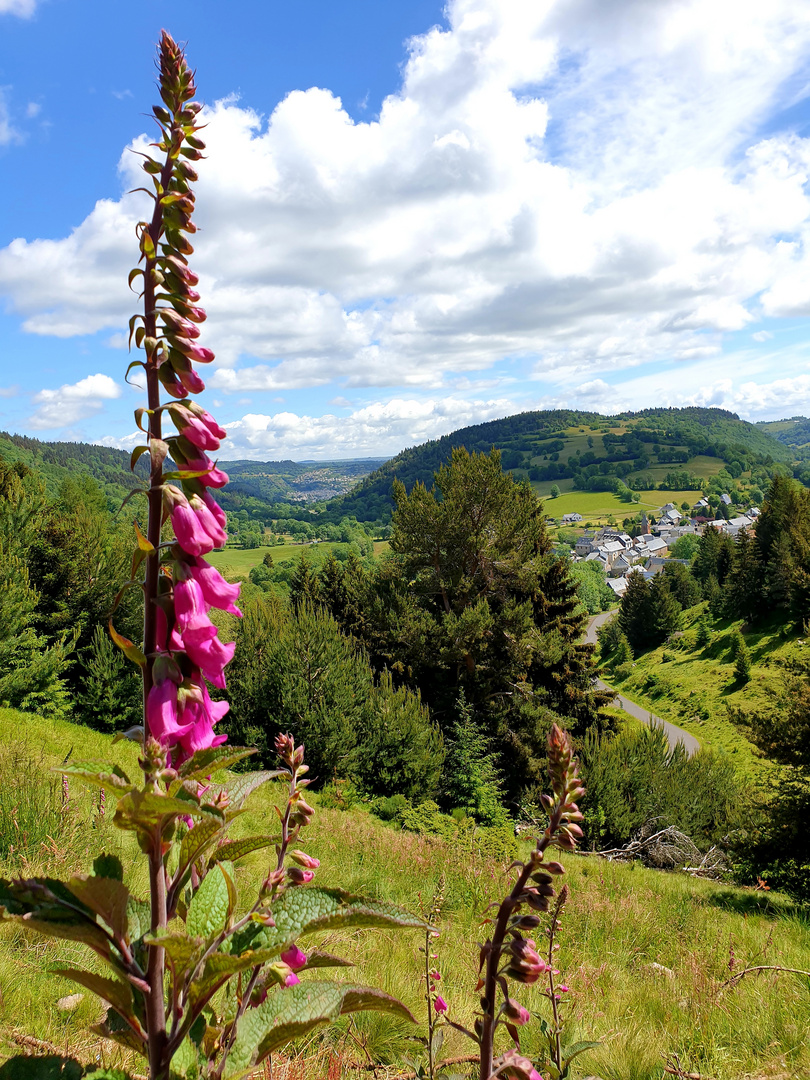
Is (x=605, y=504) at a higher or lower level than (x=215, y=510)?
lower

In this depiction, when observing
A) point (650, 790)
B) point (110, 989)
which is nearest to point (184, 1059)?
point (110, 989)

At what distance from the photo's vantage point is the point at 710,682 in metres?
49.1

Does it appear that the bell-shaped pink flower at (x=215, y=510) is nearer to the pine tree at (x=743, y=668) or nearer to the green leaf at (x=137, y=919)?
the green leaf at (x=137, y=919)

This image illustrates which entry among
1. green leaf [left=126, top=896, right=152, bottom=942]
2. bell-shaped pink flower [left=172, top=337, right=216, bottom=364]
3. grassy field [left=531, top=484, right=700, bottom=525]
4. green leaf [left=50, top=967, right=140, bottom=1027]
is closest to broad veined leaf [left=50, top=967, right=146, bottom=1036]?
green leaf [left=50, top=967, right=140, bottom=1027]

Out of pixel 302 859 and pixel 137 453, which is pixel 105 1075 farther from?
pixel 137 453

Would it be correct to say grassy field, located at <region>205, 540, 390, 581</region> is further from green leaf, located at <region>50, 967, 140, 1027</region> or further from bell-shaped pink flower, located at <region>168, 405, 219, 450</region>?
green leaf, located at <region>50, 967, 140, 1027</region>

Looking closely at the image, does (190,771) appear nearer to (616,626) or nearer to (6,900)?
(6,900)

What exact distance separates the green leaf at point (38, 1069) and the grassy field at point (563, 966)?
26 cm

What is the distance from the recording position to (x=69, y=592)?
66.9 ft

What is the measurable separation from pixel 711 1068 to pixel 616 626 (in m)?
76.4

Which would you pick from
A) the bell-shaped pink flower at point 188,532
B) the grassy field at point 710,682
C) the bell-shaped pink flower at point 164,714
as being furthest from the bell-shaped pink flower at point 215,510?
the grassy field at point 710,682

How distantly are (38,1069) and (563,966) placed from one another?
229 inches

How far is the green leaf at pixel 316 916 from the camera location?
1.19 meters

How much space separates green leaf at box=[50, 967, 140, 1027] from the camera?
3.49ft
